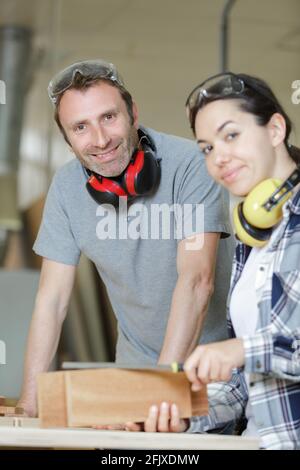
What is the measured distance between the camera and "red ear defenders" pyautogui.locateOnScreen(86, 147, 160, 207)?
186 centimetres

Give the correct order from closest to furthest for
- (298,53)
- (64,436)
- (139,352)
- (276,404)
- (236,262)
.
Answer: (64,436), (276,404), (236,262), (139,352), (298,53)

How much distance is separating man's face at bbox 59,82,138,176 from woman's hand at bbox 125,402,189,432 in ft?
2.19

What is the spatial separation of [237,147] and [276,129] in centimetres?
8

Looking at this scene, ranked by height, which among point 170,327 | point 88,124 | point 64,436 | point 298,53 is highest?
point 298,53

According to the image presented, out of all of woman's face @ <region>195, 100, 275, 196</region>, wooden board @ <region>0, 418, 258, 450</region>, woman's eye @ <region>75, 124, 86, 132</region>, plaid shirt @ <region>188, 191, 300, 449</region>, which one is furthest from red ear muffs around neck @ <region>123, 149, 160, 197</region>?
wooden board @ <region>0, 418, 258, 450</region>

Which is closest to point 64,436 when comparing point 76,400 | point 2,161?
point 76,400

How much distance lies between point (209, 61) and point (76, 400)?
3202 mm

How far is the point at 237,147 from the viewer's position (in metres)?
1.44

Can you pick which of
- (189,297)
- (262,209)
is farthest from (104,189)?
(262,209)

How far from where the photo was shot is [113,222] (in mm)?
1969

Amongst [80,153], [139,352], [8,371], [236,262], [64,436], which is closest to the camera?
[64,436]

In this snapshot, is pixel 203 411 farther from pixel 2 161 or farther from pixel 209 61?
pixel 2 161

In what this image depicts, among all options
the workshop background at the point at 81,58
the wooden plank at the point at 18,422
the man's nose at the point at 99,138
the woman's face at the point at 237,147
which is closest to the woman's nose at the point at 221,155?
the woman's face at the point at 237,147

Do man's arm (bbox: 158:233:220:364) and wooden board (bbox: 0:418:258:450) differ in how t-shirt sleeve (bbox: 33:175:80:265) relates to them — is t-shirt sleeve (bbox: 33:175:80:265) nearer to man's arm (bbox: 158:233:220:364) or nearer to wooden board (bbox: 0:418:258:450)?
man's arm (bbox: 158:233:220:364)
